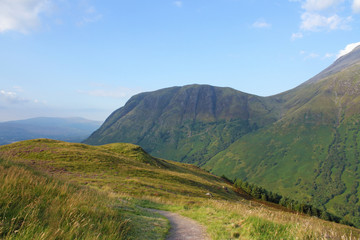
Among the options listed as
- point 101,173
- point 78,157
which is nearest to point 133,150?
point 78,157

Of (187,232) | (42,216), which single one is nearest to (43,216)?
(42,216)

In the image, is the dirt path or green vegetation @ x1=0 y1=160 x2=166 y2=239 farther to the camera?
the dirt path

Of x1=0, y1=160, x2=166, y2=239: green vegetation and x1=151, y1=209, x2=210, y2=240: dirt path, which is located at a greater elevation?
x1=0, y1=160, x2=166, y2=239: green vegetation

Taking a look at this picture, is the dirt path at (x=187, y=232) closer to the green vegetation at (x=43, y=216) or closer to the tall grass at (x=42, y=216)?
the green vegetation at (x=43, y=216)

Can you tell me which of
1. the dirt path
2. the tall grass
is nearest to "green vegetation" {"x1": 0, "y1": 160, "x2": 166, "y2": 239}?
the tall grass

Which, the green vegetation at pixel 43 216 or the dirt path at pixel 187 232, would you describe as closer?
the green vegetation at pixel 43 216

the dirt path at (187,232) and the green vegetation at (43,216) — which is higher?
the green vegetation at (43,216)

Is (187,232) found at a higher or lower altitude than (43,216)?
lower

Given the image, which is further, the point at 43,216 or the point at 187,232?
the point at 187,232

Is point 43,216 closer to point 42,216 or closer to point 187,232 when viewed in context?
point 42,216

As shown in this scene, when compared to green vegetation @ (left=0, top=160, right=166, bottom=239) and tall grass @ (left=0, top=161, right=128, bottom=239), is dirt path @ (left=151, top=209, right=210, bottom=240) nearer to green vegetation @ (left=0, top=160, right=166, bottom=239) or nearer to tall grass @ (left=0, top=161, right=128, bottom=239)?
green vegetation @ (left=0, top=160, right=166, bottom=239)

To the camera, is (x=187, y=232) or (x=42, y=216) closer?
(x=42, y=216)

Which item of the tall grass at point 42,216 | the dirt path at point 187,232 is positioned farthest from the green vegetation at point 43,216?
the dirt path at point 187,232

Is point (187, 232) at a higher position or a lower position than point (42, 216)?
lower
